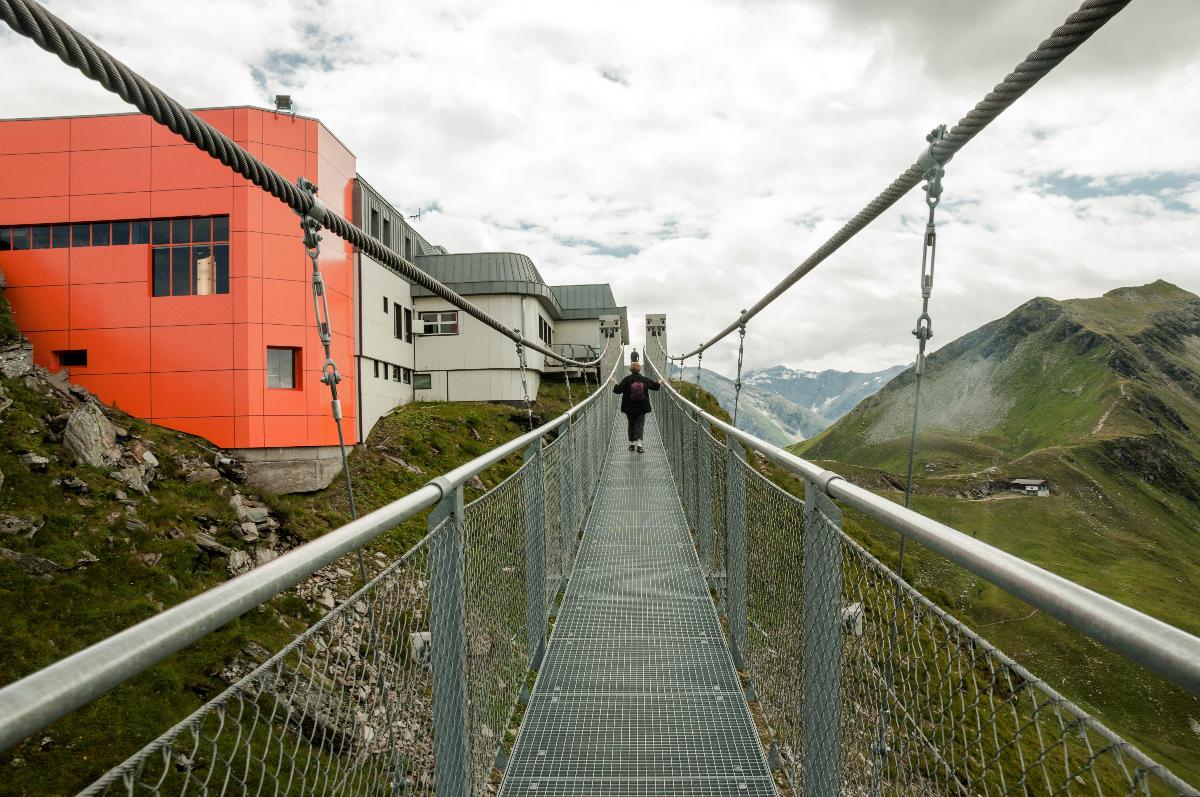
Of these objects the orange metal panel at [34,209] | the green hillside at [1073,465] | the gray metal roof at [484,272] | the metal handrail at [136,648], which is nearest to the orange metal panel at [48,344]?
the orange metal panel at [34,209]

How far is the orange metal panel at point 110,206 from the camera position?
15.3 metres

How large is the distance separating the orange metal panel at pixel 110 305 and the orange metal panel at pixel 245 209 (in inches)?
101

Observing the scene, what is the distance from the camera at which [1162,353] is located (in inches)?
5212

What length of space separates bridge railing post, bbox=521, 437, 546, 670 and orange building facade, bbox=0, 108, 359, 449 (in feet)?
45.7

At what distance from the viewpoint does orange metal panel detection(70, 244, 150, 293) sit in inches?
608

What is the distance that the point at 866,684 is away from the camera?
1851mm

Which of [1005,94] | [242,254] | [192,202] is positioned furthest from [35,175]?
[1005,94]

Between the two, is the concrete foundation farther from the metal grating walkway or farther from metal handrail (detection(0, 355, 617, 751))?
metal handrail (detection(0, 355, 617, 751))

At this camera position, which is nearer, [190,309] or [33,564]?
[33,564]

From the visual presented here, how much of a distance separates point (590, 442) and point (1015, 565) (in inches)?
254

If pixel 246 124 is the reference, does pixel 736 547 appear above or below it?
below

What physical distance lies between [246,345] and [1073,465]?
114 m

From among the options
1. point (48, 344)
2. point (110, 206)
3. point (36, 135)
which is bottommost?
point (48, 344)

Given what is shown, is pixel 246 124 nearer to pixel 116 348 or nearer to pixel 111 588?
pixel 116 348
